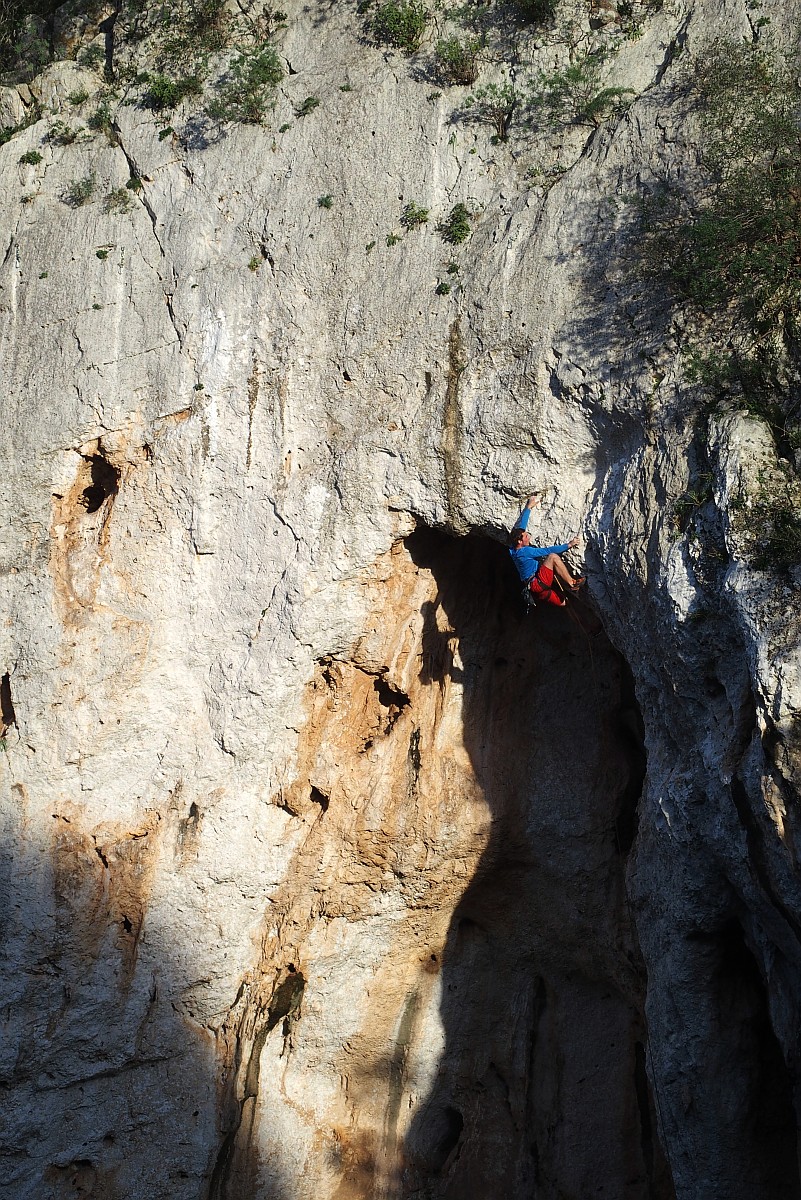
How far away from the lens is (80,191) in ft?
36.0

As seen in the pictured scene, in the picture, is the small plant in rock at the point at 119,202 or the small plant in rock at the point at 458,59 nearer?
the small plant in rock at the point at 458,59

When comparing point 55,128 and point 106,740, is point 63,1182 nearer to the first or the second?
point 106,740

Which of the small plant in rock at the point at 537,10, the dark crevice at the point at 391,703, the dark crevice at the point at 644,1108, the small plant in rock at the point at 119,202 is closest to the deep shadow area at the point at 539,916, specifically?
the dark crevice at the point at 644,1108

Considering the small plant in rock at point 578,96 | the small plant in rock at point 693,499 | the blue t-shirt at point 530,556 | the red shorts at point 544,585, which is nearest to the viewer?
the small plant in rock at point 693,499

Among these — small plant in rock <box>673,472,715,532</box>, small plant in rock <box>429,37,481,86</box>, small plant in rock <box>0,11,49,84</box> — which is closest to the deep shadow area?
small plant in rock <box>673,472,715,532</box>

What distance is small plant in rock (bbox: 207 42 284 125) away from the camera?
10586 mm

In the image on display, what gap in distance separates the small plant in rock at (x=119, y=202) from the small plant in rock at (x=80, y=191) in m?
0.25

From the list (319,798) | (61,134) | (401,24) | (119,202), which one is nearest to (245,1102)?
(319,798)

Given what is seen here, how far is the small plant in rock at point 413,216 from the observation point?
9.85 meters

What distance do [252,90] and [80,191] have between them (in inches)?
82.0

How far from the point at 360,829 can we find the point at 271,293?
17.6 ft

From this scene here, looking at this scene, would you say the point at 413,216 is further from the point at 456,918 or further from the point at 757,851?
the point at 456,918

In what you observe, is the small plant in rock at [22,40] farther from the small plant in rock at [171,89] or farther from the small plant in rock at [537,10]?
the small plant in rock at [537,10]

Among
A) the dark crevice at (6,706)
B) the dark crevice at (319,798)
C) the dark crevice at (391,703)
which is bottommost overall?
the dark crevice at (319,798)
